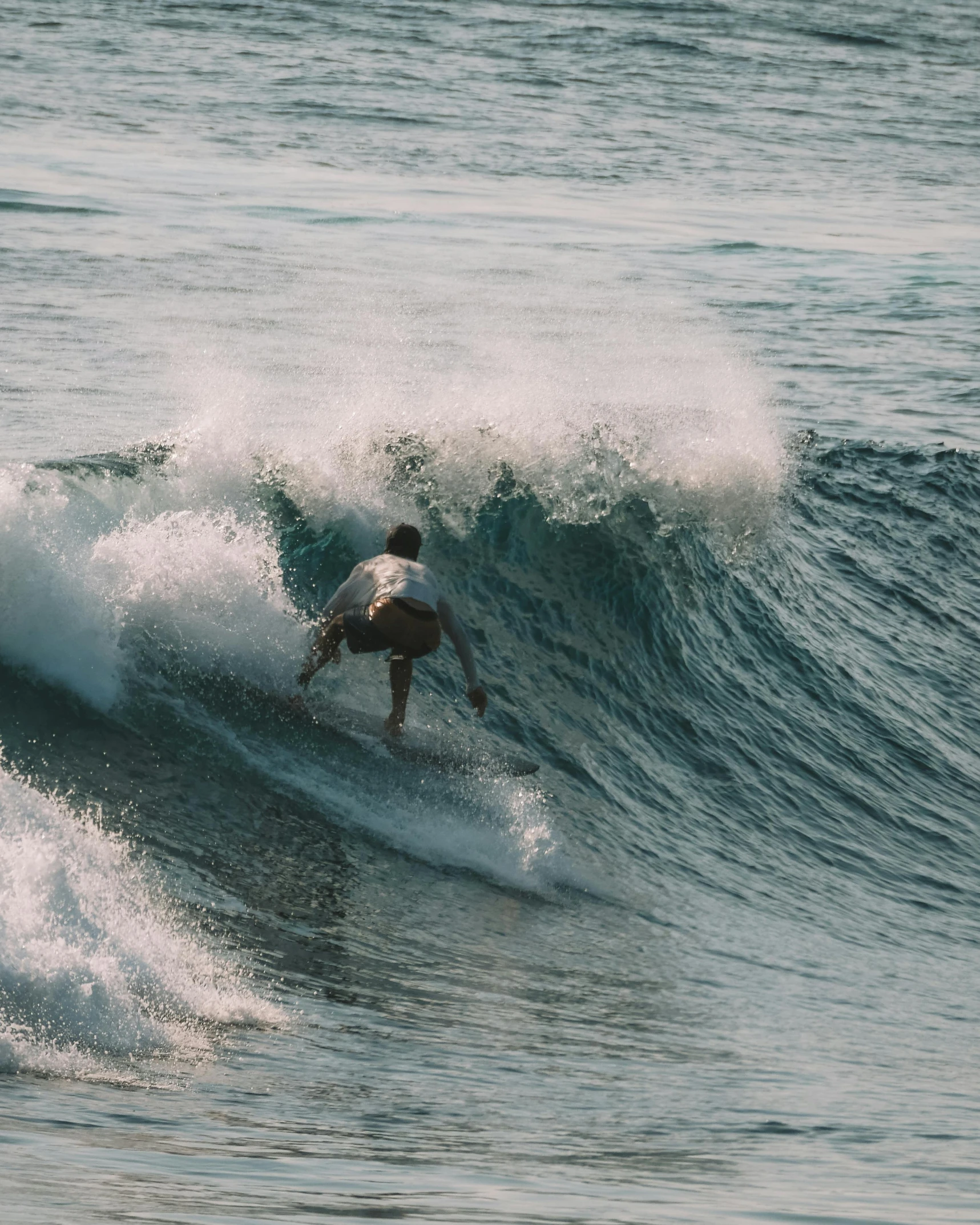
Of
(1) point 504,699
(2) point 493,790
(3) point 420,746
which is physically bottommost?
(1) point 504,699

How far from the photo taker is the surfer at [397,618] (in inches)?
335

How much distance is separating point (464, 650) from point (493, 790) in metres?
0.81

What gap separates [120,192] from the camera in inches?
1652

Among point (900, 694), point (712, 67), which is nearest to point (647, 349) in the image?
point (900, 694)

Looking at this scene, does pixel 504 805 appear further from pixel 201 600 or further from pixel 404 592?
pixel 201 600

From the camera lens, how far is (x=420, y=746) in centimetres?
891

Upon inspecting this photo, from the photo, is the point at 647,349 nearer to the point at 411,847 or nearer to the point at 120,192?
the point at 120,192

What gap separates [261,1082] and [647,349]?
1042 inches

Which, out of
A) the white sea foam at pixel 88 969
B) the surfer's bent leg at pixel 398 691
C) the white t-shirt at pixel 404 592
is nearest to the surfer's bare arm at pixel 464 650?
the white t-shirt at pixel 404 592

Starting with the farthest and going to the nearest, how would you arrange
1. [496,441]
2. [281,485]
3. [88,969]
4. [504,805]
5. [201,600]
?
[496,441], [281,485], [201,600], [504,805], [88,969]

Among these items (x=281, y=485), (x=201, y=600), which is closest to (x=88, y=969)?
(x=201, y=600)

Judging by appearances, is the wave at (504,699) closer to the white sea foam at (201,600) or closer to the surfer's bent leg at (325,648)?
the white sea foam at (201,600)

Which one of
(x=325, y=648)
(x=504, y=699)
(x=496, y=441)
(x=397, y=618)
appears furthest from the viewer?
(x=496, y=441)

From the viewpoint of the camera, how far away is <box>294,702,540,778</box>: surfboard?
8781 mm
